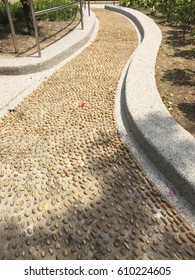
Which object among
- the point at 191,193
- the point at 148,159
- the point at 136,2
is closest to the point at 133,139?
the point at 148,159

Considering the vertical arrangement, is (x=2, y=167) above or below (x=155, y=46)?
below

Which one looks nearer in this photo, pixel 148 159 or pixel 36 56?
pixel 148 159

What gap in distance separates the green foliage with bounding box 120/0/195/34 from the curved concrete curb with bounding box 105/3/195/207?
280 cm

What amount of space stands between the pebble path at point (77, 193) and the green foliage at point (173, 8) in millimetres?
4179

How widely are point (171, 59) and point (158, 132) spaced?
348cm

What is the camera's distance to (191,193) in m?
2.74

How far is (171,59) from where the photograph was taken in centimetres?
616

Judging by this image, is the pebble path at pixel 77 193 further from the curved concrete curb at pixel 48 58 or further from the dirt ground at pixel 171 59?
the curved concrete curb at pixel 48 58

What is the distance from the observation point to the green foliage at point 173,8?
6.99 metres

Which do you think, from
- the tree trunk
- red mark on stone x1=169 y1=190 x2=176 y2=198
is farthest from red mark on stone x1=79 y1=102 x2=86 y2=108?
the tree trunk

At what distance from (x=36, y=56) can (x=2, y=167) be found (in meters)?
4.02

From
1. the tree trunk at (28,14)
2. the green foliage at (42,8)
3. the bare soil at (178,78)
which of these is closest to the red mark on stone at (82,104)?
the bare soil at (178,78)
